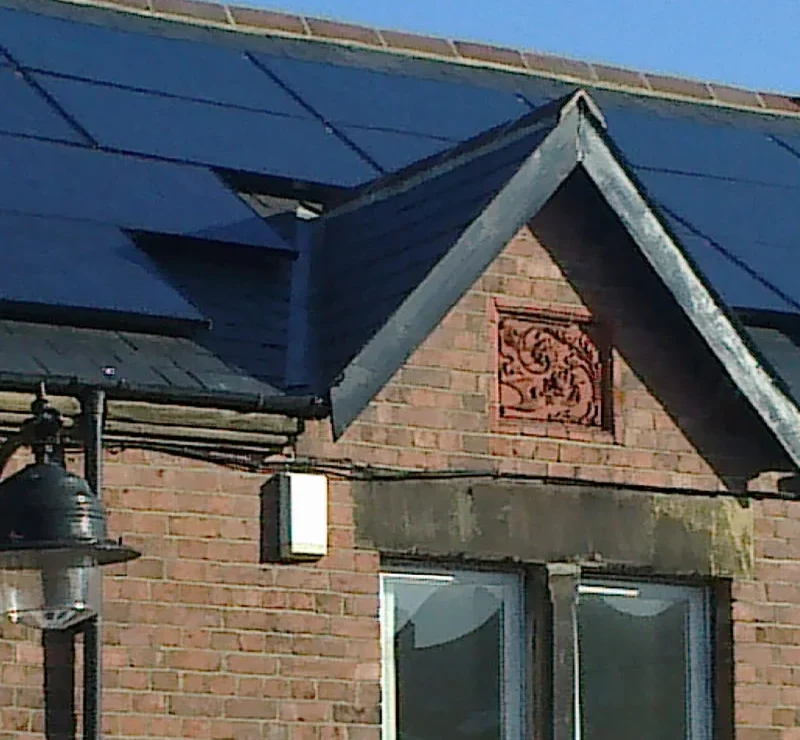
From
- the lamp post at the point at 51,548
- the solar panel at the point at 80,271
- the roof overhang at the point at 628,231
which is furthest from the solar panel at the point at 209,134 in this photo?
the lamp post at the point at 51,548

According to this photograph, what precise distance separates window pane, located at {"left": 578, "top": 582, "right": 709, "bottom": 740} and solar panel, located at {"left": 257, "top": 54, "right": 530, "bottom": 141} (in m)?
3.44

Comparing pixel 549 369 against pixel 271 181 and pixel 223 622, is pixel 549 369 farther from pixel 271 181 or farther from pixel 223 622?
pixel 271 181

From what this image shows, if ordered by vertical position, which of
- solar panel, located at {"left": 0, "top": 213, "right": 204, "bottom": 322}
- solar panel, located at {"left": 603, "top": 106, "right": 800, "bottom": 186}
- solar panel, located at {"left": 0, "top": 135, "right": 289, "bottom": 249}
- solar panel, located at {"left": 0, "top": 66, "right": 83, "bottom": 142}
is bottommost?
solar panel, located at {"left": 0, "top": 213, "right": 204, "bottom": 322}

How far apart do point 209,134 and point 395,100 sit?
1.74 m

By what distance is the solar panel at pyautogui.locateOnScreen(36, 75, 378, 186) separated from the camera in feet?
39.6

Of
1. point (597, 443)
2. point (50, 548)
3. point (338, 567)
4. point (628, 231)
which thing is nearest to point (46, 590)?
point (50, 548)

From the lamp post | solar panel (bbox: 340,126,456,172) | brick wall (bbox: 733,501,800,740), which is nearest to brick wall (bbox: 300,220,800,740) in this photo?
brick wall (bbox: 733,501,800,740)

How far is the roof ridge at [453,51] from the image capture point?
14703 mm

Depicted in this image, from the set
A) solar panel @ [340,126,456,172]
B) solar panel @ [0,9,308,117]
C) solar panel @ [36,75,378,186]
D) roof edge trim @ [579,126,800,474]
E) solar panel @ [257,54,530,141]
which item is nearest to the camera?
roof edge trim @ [579,126,800,474]

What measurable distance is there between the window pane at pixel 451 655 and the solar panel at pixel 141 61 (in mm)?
3602

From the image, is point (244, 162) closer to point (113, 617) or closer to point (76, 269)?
point (76, 269)

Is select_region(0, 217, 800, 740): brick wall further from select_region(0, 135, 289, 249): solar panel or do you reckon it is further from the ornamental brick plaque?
select_region(0, 135, 289, 249): solar panel

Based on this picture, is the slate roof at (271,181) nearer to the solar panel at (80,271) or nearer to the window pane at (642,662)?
the solar panel at (80,271)

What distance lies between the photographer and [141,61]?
13.3 metres
